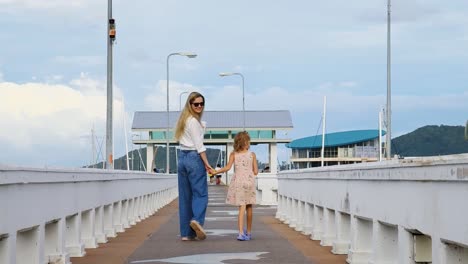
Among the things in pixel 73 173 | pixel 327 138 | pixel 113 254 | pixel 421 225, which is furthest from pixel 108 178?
pixel 327 138

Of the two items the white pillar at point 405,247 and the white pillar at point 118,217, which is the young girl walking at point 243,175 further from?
the white pillar at point 405,247

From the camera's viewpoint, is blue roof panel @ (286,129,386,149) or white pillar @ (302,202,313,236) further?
blue roof panel @ (286,129,386,149)

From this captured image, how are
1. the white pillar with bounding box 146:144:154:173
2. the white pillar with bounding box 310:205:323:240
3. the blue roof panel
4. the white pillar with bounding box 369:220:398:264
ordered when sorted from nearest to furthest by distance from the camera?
the white pillar with bounding box 369:220:398:264 → the white pillar with bounding box 310:205:323:240 → the white pillar with bounding box 146:144:154:173 → the blue roof panel

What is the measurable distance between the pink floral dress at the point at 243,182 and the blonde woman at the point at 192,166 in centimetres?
95

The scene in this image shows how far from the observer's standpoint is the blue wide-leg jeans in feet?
54.3

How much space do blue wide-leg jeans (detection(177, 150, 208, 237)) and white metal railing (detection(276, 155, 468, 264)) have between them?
1931 mm

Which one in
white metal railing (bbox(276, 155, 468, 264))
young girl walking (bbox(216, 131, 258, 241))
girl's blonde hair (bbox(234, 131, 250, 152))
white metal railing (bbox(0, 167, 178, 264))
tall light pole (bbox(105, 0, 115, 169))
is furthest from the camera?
tall light pole (bbox(105, 0, 115, 169))

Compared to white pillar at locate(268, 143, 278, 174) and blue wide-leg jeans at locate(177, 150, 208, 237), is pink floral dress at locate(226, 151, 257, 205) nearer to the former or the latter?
blue wide-leg jeans at locate(177, 150, 208, 237)

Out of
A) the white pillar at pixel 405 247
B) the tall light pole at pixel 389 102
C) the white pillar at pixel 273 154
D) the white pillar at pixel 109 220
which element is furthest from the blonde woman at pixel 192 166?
the white pillar at pixel 273 154

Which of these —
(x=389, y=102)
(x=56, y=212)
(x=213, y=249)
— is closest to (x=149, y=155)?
(x=389, y=102)

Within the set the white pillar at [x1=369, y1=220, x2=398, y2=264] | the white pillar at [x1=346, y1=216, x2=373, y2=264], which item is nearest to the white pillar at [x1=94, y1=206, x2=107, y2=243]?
the white pillar at [x1=346, y1=216, x2=373, y2=264]

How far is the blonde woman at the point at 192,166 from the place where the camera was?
16625 millimetres

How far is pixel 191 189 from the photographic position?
1686 cm

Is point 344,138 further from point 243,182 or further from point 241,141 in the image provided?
point 243,182
